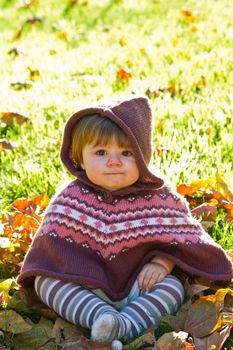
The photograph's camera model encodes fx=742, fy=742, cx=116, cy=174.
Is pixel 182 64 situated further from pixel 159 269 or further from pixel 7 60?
pixel 159 269

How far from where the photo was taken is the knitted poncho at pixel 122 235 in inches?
121

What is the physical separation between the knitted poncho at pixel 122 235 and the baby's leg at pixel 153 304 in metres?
0.10

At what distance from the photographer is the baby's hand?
9.91ft

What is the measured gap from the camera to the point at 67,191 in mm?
3205

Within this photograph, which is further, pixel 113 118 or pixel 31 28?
pixel 31 28

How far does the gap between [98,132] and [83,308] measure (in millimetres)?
707

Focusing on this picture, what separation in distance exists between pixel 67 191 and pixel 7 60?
401 cm

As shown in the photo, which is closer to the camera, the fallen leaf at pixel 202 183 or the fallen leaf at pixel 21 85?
the fallen leaf at pixel 202 183

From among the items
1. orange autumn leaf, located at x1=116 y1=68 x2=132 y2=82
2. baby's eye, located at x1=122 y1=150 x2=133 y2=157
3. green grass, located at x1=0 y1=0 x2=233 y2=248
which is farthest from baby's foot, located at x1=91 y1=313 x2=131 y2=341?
orange autumn leaf, located at x1=116 y1=68 x2=132 y2=82

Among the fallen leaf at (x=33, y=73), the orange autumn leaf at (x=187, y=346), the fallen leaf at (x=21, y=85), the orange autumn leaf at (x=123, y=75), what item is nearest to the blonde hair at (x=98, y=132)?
the orange autumn leaf at (x=187, y=346)

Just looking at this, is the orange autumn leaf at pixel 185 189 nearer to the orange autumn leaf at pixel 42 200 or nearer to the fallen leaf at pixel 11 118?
the orange autumn leaf at pixel 42 200

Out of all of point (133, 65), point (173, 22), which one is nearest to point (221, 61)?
point (133, 65)

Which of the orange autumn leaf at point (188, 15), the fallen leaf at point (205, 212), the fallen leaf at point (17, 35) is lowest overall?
the fallen leaf at point (205, 212)

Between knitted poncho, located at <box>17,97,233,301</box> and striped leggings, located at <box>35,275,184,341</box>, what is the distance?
2.7 inches
